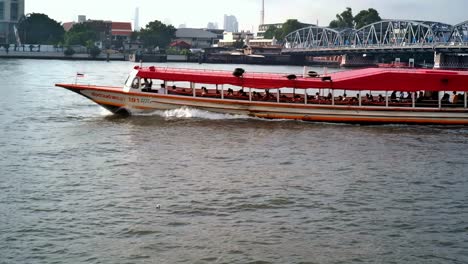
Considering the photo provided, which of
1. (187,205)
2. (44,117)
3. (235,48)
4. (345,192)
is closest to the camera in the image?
(187,205)

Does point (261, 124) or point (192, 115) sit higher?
point (192, 115)

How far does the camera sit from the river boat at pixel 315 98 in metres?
34.2

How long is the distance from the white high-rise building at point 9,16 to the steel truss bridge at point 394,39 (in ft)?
186

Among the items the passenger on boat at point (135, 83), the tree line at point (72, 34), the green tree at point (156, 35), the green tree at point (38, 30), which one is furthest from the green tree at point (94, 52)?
the passenger on boat at point (135, 83)

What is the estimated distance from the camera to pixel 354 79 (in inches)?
1371

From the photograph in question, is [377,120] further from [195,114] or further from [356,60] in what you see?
[356,60]

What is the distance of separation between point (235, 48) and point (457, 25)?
74.0 metres

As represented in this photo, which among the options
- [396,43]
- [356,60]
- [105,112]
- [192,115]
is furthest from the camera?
[356,60]

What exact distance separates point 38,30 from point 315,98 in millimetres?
130029

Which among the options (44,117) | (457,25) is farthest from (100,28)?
(44,117)

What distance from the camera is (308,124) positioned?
34062mm

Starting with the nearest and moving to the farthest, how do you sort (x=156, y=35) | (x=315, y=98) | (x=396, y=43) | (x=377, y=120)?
(x=377, y=120)
(x=315, y=98)
(x=396, y=43)
(x=156, y=35)

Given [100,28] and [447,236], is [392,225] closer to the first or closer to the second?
[447,236]

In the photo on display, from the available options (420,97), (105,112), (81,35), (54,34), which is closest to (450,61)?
(81,35)
